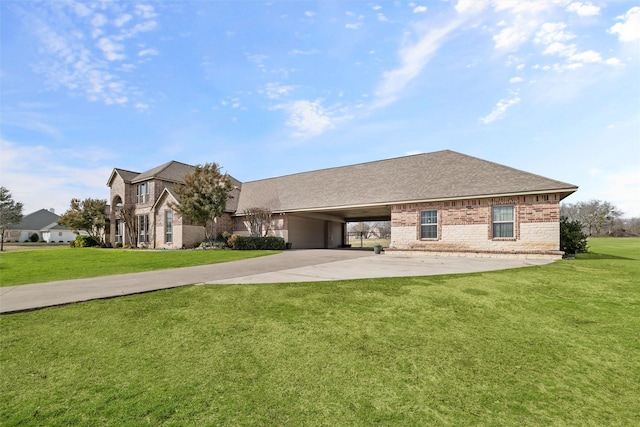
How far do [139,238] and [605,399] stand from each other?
34971 millimetres

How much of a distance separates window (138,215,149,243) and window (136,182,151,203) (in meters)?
1.75

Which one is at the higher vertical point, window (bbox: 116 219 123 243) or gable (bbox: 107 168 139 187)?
gable (bbox: 107 168 139 187)

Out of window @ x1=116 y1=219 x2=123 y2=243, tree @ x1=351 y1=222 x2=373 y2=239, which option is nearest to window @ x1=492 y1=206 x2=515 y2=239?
tree @ x1=351 y1=222 x2=373 y2=239

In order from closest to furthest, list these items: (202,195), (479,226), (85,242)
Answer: (479,226), (202,195), (85,242)

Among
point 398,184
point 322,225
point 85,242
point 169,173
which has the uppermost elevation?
point 169,173

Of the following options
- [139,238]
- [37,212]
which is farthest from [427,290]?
[37,212]

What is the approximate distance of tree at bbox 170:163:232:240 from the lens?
24169mm

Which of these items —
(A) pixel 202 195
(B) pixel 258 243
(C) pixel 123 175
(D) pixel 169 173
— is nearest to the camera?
(A) pixel 202 195

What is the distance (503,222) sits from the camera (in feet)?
55.7

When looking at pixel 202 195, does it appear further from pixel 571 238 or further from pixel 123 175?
pixel 571 238

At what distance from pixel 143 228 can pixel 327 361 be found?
31.9 meters

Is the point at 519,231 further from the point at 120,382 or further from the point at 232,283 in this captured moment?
the point at 120,382

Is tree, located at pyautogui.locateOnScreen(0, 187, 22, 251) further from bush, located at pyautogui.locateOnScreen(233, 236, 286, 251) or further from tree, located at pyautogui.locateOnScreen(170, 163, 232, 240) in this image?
bush, located at pyautogui.locateOnScreen(233, 236, 286, 251)

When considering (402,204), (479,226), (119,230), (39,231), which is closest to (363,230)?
(402,204)
